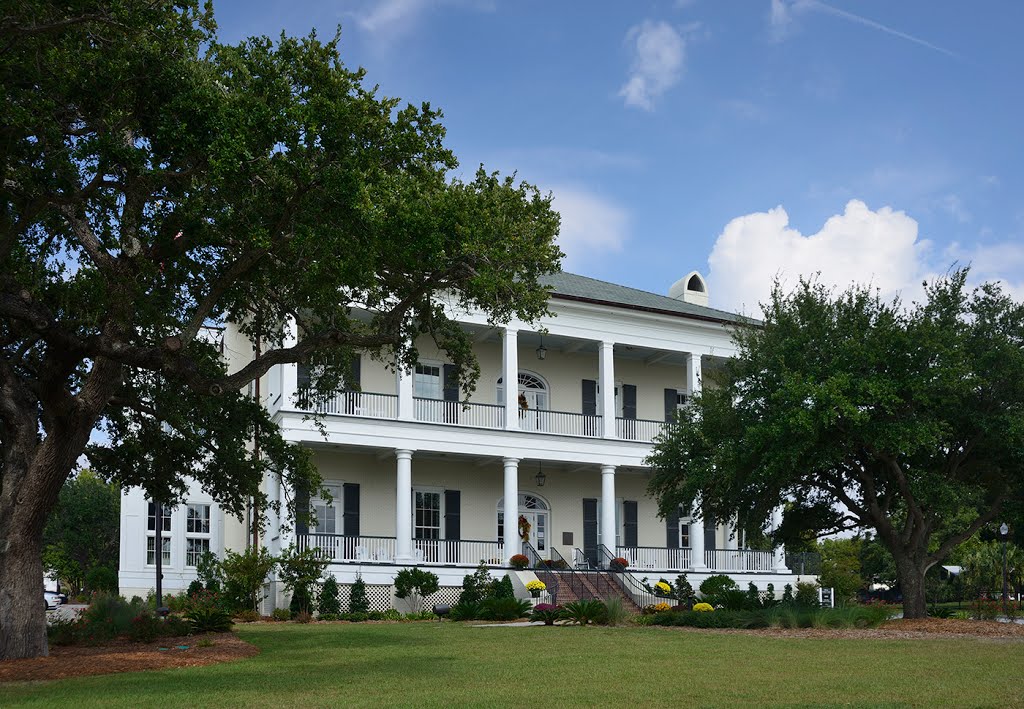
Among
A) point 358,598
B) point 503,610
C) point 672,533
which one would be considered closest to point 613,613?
point 503,610

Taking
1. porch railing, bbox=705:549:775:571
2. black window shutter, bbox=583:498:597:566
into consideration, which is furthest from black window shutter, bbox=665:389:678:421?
porch railing, bbox=705:549:775:571

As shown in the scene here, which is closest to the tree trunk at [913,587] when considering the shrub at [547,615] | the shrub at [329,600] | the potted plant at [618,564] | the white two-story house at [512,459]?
the white two-story house at [512,459]

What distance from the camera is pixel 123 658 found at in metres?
14.6

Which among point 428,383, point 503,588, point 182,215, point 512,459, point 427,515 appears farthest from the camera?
point 428,383

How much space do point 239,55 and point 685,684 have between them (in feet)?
29.4

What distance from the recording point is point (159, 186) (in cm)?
1392

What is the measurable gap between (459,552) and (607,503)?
4757mm

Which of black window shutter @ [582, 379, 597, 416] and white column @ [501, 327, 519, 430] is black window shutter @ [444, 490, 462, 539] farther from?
black window shutter @ [582, 379, 597, 416]

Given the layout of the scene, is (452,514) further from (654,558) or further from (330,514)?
(654,558)

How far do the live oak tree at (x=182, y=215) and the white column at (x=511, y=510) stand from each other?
51.2 ft

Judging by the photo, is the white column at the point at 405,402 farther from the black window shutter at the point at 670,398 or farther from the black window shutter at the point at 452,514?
the black window shutter at the point at 670,398

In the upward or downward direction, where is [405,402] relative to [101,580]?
upward

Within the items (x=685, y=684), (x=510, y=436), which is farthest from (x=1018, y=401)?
(x=510, y=436)

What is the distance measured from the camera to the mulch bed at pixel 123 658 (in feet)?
43.5
